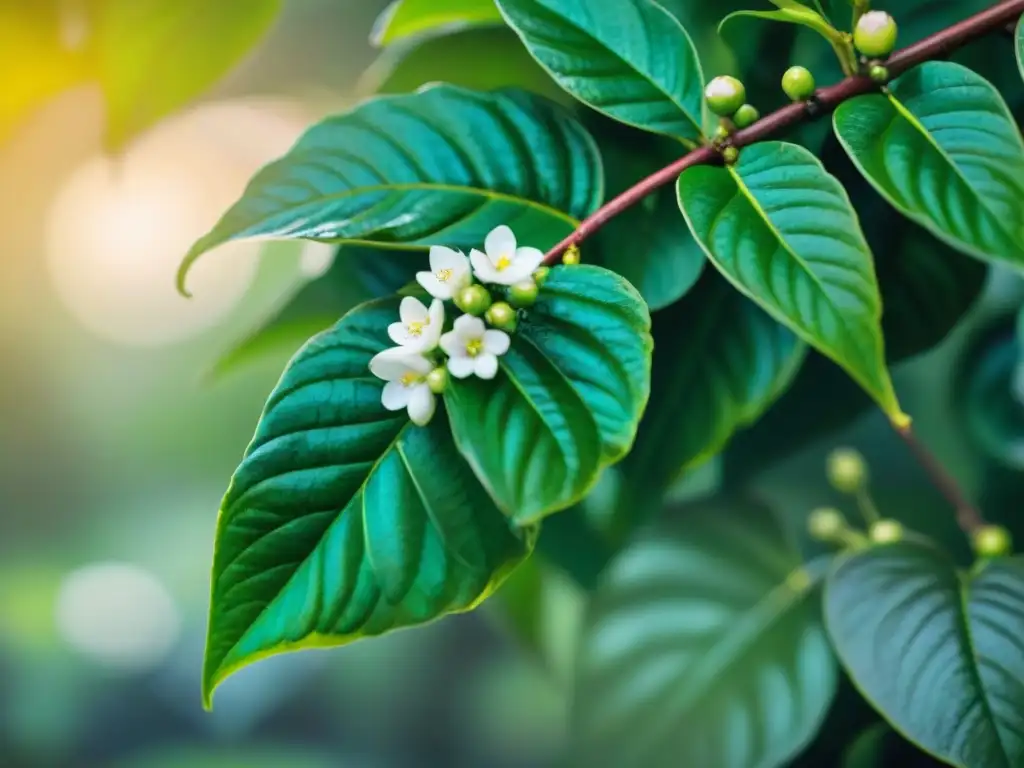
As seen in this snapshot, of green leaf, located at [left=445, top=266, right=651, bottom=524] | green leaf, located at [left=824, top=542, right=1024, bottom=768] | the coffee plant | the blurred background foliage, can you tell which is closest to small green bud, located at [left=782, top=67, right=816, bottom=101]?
the coffee plant

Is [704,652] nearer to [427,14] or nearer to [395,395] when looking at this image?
[395,395]

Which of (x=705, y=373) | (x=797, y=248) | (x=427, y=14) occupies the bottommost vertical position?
(x=705, y=373)

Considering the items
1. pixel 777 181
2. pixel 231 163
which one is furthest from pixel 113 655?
pixel 777 181

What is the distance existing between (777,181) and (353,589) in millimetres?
241

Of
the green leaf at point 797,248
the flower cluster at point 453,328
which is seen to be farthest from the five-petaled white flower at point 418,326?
the green leaf at point 797,248

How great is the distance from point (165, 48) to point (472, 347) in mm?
452

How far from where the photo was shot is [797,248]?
1.08 ft

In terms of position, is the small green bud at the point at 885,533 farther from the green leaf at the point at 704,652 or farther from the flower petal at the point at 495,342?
the flower petal at the point at 495,342

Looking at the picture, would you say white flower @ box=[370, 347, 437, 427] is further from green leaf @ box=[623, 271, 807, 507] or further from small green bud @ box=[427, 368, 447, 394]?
green leaf @ box=[623, 271, 807, 507]

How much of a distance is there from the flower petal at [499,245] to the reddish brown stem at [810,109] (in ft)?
0.06

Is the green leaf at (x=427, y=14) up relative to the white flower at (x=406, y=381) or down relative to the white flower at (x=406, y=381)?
up


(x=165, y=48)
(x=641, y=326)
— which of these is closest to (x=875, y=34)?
(x=641, y=326)

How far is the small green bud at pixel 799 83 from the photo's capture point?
377 mm

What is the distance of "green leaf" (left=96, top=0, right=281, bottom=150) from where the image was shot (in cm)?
64
